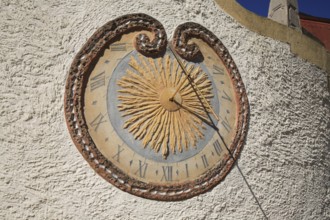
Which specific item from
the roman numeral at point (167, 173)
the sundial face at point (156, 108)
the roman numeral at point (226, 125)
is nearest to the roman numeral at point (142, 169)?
the sundial face at point (156, 108)

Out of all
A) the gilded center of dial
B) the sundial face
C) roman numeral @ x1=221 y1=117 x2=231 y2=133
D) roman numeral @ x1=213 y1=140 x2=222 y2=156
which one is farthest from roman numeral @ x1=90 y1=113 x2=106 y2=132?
roman numeral @ x1=221 y1=117 x2=231 y2=133

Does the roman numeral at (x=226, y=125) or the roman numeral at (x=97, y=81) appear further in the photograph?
the roman numeral at (x=226, y=125)

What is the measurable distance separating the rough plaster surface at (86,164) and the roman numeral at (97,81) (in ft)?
0.85

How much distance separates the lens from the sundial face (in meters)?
4.40

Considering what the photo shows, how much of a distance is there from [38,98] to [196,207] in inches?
61.6

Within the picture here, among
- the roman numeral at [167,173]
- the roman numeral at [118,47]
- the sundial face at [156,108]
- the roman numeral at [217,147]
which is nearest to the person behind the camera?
the sundial face at [156,108]

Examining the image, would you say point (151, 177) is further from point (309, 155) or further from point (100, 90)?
point (309, 155)

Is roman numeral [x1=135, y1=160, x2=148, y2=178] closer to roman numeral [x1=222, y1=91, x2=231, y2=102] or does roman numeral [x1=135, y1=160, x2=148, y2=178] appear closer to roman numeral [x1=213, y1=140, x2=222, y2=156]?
roman numeral [x1=213, y1=140, x2=222, y2=156]

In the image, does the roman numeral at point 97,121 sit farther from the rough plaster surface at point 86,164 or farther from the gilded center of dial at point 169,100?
the gilded center of dial at point 169,100

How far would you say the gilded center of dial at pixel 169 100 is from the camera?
15.5ft

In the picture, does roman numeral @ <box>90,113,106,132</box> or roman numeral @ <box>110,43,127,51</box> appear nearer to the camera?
roman numeral @ <box>90,113,106,132</box>

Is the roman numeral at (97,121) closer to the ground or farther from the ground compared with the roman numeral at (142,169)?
farther from the ground

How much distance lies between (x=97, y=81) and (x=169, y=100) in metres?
0.65

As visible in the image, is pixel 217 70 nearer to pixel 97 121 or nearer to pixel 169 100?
pixel 169 100
